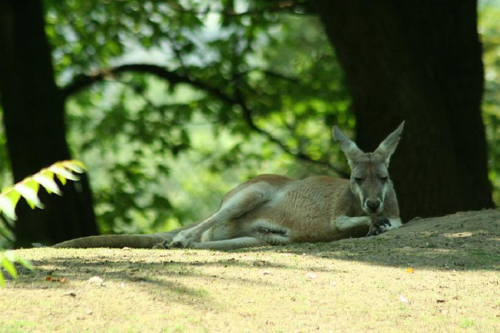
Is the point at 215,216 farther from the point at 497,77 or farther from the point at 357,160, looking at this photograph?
the point at 497,77

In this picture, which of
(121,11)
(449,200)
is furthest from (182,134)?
(449,200)

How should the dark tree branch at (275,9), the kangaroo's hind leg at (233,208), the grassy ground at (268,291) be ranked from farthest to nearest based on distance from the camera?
the dark tree branch at (275,9) → the kangaroo's hind leg at (233,208) → the grassy ground at (268,291)

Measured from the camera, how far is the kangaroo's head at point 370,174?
7.06 metres

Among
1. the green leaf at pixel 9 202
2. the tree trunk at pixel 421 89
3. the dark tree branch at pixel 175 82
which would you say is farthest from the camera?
the dark tree branch at pixel 175 82

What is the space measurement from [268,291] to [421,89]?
513 centimetres

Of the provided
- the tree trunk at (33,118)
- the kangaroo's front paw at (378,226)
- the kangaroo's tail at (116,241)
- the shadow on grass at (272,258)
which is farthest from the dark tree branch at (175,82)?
the shadow on grass at (272,258)

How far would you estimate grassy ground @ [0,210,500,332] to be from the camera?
381 cm

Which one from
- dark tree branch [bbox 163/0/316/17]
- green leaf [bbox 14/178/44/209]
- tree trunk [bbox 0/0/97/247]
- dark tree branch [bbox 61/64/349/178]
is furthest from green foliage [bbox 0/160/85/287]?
dark tree branch [bbox 61/64/349/178]

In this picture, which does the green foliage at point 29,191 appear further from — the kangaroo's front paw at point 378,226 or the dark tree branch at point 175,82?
the dark tree branch at point 175,82

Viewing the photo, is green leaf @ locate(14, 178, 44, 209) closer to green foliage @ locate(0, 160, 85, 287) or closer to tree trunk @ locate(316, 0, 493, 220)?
green foliage @ locate(0, 160, 85, 287)

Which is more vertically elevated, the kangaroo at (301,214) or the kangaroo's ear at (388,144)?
the kangaroo's ear at (388,144)

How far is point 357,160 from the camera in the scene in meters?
7.56

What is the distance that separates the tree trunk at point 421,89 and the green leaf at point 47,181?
261 inches

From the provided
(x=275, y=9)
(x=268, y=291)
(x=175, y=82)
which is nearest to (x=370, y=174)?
(x=268, y=291)
